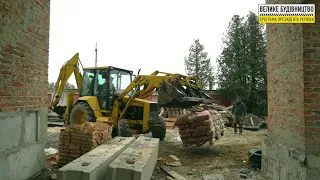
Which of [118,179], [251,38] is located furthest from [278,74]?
[251,38]

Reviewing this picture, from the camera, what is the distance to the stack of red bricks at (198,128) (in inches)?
296

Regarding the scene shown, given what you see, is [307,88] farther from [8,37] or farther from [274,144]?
[8,37]

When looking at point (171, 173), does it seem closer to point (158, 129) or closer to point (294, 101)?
point (294, 101)

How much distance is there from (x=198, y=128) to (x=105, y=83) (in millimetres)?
3765

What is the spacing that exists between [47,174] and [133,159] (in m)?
2.30

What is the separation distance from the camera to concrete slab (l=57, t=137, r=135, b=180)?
3.87 meters

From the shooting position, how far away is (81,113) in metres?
9.80

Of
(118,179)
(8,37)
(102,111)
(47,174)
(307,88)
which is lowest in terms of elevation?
(47,174)

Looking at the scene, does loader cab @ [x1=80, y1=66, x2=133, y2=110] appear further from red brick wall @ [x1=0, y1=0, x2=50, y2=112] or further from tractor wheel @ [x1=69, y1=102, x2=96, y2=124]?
red brick wall @ [x1=0, y1=0, x2=50, y2=112]

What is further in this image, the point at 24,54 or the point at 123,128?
the point at 123,128

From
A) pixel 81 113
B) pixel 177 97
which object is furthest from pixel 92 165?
pixel 81 113

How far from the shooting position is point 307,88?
162 inches

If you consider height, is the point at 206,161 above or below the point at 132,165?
below

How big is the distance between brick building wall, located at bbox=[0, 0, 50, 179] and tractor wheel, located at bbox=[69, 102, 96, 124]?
324 cm
